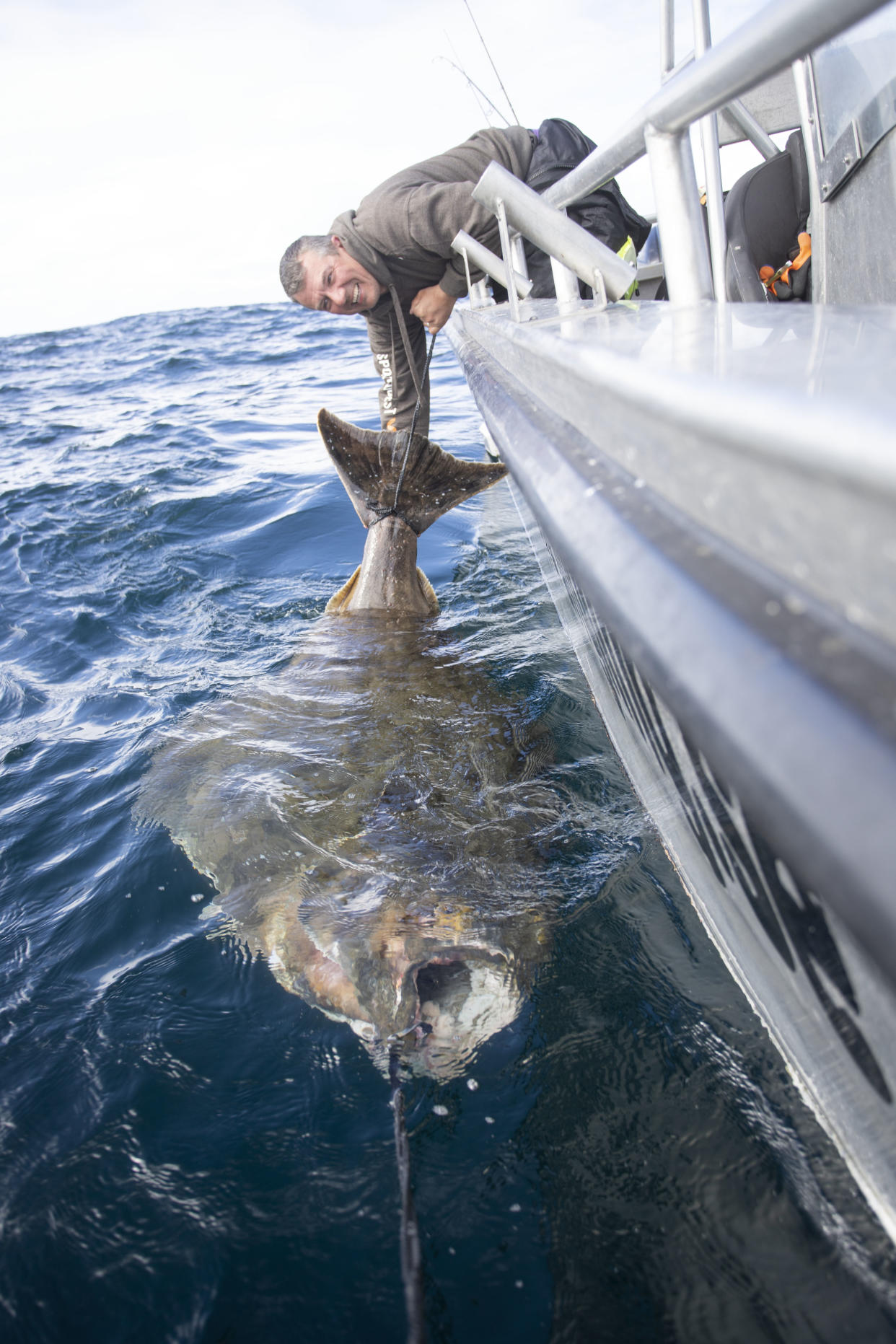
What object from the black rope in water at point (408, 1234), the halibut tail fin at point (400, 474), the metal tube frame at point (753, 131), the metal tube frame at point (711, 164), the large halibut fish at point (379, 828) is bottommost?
the black rope in water at point (408, 1234)

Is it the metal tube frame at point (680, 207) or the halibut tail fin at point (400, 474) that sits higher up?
the metal tube frame at point (680, 207)

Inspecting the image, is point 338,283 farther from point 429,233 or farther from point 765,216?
point 765,216

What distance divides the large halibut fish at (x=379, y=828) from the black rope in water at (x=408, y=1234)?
91 mm

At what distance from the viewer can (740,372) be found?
85 cm

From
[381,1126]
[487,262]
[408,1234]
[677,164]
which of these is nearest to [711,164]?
[677,164]

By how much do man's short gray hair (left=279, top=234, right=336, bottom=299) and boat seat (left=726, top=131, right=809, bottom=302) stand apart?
194 cm

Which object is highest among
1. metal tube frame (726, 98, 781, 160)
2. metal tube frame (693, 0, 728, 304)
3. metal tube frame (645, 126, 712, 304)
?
metal tube frame (726, 98, 781, 160)

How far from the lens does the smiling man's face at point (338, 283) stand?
4.08m

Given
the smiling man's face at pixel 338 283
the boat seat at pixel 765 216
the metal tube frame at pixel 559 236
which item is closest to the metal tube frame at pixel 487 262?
the metal tube frame at pixel 559 236

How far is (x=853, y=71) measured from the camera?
2.45 m

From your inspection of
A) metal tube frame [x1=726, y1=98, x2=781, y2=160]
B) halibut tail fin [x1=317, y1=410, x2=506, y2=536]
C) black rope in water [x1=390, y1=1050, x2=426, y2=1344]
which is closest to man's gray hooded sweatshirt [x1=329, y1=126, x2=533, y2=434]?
halibut tail fin [x1=317, y1=410, x2=506, y2=536]

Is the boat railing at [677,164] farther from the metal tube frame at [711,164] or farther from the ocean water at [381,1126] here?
the ocean water at [381,1126]

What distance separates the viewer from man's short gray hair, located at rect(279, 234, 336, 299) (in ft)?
13.5

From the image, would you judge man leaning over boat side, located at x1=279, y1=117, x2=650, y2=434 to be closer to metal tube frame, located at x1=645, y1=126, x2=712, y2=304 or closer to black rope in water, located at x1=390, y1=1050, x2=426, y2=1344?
metal tube frame, located at x1=645, y1=126, x2=712, y2=304
